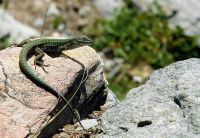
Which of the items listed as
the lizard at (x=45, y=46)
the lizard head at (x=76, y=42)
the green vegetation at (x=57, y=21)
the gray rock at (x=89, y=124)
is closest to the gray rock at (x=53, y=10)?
the green vegetation at (x=57, y=21)

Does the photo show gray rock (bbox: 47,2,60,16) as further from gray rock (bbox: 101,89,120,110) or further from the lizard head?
gray rock (bbox: 101,89,120,110)

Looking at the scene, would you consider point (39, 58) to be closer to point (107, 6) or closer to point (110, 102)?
point (110, 102)

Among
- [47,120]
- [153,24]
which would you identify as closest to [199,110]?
[47,120]

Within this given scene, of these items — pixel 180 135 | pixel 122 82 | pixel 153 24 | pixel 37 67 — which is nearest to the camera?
pixel 180 135

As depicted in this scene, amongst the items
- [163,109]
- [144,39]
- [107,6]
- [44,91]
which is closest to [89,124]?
[44,91]

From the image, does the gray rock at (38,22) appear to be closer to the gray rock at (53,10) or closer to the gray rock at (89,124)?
the gray rock at (53,10)

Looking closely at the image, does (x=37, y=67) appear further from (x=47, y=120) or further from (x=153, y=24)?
(x=153, y=24)
